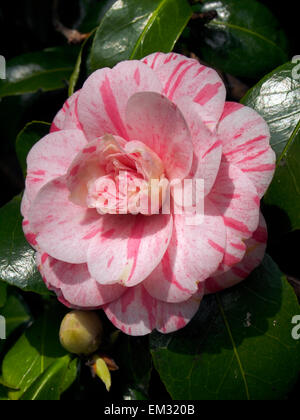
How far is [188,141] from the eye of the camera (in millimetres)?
853

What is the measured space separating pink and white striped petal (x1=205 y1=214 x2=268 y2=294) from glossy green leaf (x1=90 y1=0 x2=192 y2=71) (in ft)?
1.73

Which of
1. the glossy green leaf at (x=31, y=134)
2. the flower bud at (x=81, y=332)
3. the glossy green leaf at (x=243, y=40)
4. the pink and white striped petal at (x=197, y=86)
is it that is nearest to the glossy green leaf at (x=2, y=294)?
the flower bud at (x=81, y=332)

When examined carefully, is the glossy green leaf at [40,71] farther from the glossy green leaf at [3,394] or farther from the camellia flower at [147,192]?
the glossy green leaf at [3,394]

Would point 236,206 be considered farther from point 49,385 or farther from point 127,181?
point 49,385

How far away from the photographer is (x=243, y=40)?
4.40 feet

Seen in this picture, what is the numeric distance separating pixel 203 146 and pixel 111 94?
216 millimetres

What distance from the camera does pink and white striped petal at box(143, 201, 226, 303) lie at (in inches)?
33.3

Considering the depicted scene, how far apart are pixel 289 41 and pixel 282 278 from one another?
793 millimetres

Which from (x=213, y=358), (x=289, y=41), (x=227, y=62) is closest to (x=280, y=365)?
(x=213, y=358)

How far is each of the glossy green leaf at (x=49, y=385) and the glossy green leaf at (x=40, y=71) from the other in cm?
85

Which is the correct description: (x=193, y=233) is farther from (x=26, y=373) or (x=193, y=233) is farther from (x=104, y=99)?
(x=26, y=373)

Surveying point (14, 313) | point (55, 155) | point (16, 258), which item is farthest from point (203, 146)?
point (14, 313)

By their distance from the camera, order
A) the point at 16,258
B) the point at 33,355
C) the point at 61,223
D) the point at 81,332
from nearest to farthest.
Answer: the point at 61,223 < the point at 81,332 < the point at 16,258 < the point at 33,355

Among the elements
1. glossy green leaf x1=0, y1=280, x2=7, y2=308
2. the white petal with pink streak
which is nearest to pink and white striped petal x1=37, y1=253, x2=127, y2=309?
the white petal with pink streak
